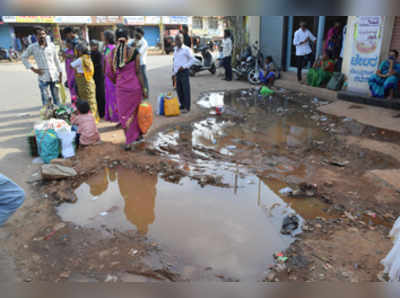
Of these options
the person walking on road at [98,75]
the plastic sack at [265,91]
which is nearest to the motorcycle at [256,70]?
the plastic sack at [265,91]

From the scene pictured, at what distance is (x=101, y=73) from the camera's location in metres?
6.13

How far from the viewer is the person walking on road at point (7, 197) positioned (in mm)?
1954

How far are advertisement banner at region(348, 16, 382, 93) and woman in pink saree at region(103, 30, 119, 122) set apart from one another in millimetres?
5746

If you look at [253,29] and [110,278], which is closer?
[110,278]

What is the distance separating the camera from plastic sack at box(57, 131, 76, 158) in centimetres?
444

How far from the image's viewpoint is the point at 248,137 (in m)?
5.41

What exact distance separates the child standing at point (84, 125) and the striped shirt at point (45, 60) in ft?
5.24

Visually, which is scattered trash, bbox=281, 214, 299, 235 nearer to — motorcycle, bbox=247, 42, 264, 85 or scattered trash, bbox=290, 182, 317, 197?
scattered trash, bbox=290, 182, 317, 197

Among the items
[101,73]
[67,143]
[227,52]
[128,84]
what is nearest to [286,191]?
[128,84]

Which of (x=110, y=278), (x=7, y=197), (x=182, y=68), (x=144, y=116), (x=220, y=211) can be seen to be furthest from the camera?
→ (x=182, y=68)

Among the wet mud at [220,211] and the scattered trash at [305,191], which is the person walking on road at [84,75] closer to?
the wet mud at [220,211]

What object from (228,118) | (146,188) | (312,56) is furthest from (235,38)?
(146,188)

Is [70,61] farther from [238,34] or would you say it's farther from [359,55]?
[238,34]

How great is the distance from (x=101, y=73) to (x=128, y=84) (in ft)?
6.20
